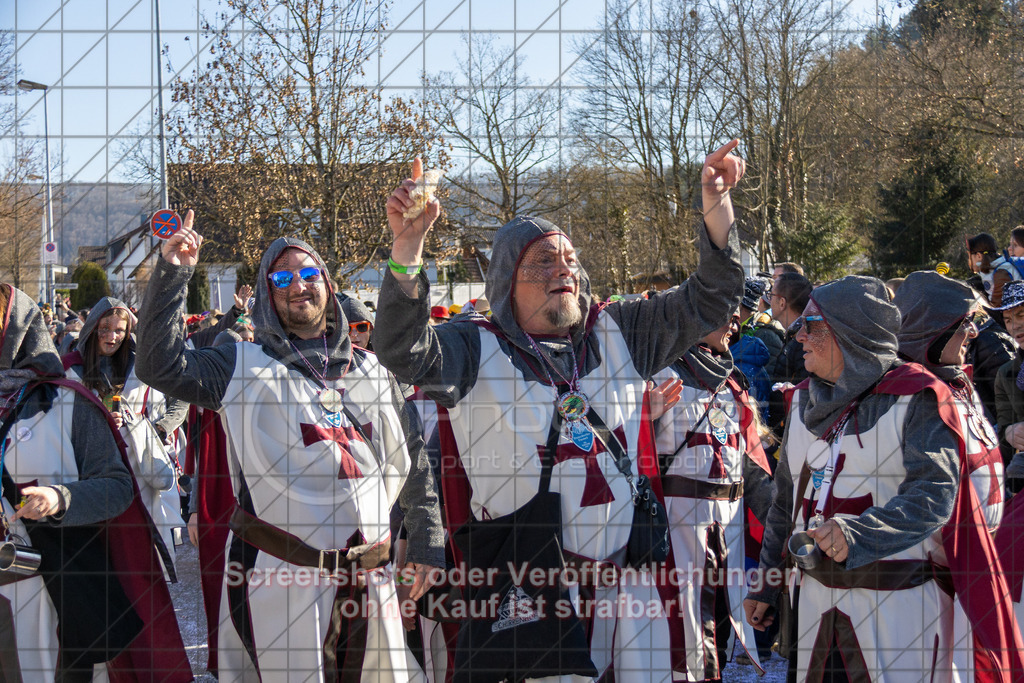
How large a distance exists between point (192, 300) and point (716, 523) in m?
12.5

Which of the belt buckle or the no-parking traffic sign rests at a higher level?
the no-parking traffic sign

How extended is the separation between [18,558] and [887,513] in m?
2.43

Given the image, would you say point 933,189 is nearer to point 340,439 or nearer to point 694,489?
point 694,489

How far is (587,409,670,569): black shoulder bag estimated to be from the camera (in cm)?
259

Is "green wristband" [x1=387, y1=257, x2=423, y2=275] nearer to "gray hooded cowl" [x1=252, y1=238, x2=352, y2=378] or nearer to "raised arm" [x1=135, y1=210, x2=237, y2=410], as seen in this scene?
"raised arm" [x1=135, y1=210, x2=237, y2=410]

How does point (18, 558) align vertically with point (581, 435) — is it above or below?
below

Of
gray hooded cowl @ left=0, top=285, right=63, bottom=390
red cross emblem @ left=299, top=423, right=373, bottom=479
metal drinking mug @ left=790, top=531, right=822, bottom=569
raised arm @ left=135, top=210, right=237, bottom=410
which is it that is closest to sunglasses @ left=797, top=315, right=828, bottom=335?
metal drinking mug @ left=790, top=531, right=822, bottom=569

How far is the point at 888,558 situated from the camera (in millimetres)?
2568

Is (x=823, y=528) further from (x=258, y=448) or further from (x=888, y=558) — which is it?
(x=258, y=448)

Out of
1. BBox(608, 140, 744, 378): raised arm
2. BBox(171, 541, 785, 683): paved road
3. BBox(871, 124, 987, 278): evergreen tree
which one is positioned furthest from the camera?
BBox(871, 124, 987, 278): evergreen tree

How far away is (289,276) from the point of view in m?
3.07

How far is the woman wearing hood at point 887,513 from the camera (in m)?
2.49

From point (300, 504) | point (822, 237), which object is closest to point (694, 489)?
point (300, 504)

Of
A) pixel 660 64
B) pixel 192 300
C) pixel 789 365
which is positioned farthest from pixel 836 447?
pixel 192 300
